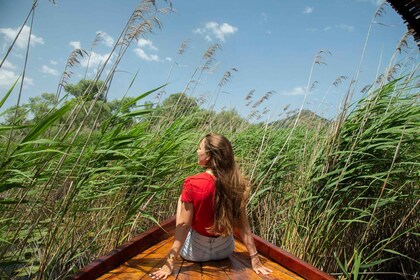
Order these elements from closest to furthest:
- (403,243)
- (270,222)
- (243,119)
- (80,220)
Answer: (80,220), (403,243), (270,222), (243,119)

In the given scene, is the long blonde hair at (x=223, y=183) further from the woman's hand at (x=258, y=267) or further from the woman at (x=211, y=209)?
the woman's hand at (x=258, y=267)

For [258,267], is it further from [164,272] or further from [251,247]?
[164,272]

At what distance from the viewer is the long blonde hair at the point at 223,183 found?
2.24m

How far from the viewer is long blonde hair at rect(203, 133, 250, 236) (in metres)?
2.24

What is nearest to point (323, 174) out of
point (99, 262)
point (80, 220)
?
point (99, 262)

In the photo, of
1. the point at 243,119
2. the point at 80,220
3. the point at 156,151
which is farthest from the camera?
the point at 243,119

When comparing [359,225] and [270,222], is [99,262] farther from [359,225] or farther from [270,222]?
[359,225]

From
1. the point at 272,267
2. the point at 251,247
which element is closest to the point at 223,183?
the point at 251,247

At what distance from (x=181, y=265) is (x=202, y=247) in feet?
0.66

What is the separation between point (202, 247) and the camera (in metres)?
2.38

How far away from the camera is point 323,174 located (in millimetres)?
2869

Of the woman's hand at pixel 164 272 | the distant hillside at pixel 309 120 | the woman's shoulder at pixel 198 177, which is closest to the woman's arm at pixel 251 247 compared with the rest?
the woman's shoulder at pixel 198 177

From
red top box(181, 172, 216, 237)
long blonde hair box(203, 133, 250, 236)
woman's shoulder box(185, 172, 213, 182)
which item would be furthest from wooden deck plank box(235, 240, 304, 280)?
woman's shoulder box(185, 172, 213, 182)

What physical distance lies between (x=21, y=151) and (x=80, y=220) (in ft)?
3.69
